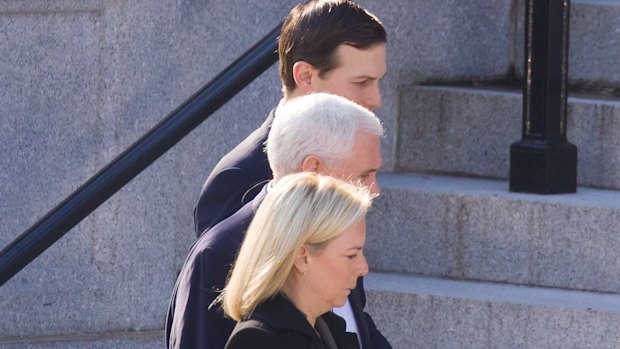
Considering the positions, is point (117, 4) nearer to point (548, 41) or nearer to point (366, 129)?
point (548, 41)

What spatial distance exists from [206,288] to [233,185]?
0.52 metres

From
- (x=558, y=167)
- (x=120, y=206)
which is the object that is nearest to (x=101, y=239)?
(x=120, y=206)

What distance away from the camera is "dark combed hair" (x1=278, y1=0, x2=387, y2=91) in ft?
12.0

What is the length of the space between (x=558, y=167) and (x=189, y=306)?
2.30 m

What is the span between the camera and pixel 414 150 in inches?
220

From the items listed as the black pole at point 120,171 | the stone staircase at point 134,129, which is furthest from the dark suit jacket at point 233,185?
the stone staircase at point 134,129

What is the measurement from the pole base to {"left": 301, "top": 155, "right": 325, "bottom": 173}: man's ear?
2.05 meters

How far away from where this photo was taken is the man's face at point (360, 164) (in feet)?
10.2

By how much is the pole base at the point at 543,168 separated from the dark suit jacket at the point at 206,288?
2097 mm

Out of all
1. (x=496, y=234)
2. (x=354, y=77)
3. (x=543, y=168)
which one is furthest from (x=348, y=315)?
(x=543, y=168)

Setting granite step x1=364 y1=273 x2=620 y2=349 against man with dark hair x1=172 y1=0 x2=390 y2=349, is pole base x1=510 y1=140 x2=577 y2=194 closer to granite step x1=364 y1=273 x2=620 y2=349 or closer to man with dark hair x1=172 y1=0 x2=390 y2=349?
granite step x1=364 y1=273 x2=620 y2=349

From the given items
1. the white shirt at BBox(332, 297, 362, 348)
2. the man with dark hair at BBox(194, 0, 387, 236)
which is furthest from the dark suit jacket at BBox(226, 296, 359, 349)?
the man with dark hair at BBox(194, 0, 387, 236)

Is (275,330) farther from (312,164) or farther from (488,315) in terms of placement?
(488,315)

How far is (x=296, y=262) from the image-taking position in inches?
111
